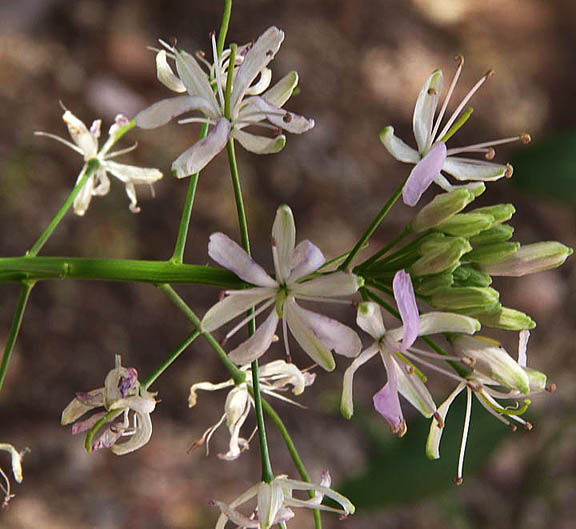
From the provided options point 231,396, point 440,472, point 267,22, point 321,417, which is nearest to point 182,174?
point 231,396

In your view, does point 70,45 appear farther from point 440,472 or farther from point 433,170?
point 433,170

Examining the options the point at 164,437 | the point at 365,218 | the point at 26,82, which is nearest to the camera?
the point at 164,437

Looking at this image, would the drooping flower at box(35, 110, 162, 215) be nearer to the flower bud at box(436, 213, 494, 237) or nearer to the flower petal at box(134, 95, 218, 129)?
the flower petal at box(134, 95, 218, 129)

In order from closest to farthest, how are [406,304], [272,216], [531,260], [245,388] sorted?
[406,304], [531,260], [245,388], [272,216]

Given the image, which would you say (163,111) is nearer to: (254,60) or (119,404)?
(254,60)

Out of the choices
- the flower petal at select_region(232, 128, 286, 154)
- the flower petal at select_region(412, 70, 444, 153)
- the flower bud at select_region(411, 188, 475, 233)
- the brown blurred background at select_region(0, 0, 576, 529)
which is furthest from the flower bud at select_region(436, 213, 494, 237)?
the brown blurred background at select_region(0, 0, 576, 529)

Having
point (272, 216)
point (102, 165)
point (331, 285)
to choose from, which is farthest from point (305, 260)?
point (272, 216)
